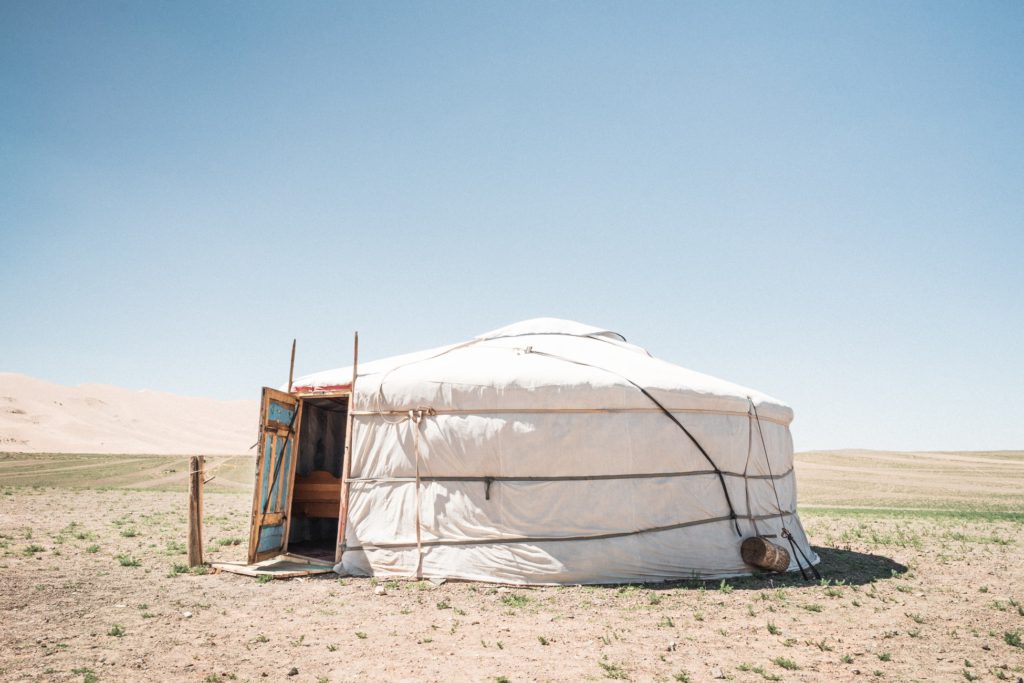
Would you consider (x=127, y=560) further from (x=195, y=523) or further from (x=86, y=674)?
(x=86, y=674)

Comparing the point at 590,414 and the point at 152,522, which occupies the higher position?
the point at 590,414

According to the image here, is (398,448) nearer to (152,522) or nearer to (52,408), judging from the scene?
(152,522)

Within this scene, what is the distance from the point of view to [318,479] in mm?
8461

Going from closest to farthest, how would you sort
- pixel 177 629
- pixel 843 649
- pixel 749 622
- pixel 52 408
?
pixel 843 649
pixel 177 629
pixel 749 622
pixel 52 408

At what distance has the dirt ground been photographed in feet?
12.6

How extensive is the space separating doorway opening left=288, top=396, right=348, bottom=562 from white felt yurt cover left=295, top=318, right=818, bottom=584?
1357 millimetres

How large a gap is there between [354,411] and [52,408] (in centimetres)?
5314

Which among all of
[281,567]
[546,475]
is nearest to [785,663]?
[546,475]

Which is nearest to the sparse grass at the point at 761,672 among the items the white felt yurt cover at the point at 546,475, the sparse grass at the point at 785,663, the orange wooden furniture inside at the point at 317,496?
the sparse grass at the point at 785,663

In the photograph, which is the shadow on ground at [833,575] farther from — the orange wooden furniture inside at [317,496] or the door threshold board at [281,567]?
the orange wooden furniture inside at [317,496]

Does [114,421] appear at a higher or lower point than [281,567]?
lower

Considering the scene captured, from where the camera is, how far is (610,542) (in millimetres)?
6262

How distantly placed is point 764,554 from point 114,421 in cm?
5387

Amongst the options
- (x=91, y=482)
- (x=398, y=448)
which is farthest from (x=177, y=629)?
(x=91, y=482)
